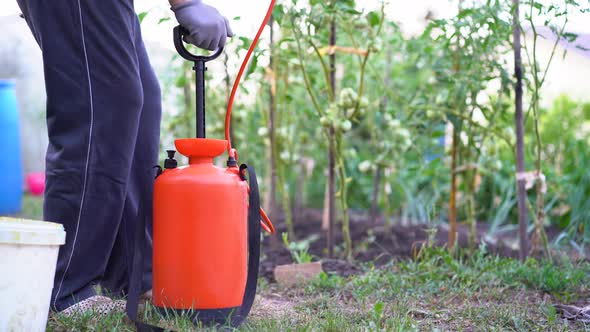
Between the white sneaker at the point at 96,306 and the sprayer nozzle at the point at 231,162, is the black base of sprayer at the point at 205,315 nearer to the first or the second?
the white sneaker at the point at 96,306

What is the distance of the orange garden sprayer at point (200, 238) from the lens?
5.39 ft

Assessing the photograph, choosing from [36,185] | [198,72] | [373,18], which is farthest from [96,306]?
[36,185]

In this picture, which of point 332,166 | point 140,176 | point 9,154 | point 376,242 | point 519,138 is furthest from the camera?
point 9,154

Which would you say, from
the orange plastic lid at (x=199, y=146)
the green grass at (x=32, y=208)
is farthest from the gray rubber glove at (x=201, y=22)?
the green grass at (x=32, y=208)

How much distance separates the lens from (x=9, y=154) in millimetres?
5047

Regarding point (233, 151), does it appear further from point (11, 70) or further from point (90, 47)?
point (11, 70)

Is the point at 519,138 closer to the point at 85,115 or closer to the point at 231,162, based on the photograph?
the point at 231,162

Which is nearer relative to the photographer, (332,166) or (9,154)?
(332,166)

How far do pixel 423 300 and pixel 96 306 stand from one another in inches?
38.2

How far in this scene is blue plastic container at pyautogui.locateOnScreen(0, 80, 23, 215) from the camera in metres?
4.82

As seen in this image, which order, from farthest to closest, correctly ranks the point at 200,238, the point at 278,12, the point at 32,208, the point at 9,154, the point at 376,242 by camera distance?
the point at 9,154 → the point at 32,208 → the point at 376,242 → the point at 278,12 → the point at 200,238

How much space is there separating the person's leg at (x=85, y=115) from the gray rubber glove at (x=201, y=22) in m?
0.14

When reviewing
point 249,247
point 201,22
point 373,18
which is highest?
point 373,18

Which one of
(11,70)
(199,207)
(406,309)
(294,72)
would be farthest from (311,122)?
(11,70)
